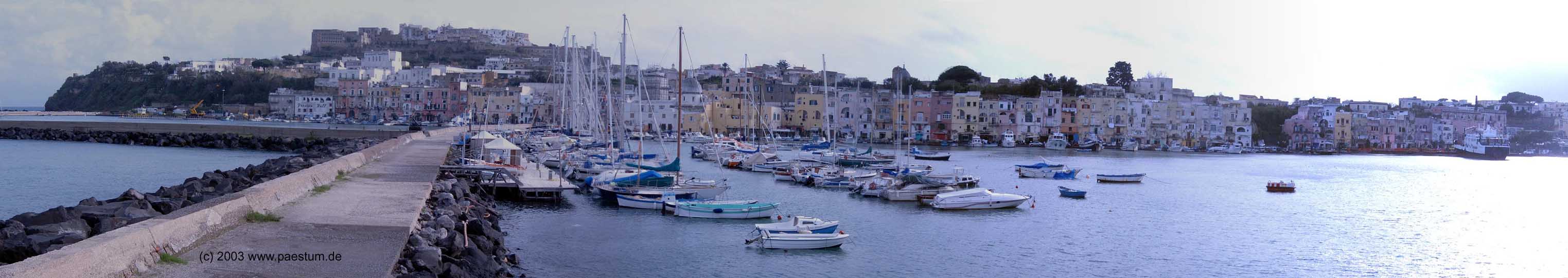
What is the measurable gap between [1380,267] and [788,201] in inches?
468

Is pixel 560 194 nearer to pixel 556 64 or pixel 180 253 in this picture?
pixel 180 253

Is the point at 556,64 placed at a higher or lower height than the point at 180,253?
higher

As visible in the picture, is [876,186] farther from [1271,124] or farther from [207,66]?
[207,66]

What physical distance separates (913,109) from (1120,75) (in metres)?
25.0

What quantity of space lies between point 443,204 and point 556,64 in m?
43.5

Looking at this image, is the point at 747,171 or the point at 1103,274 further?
the point at 747,171

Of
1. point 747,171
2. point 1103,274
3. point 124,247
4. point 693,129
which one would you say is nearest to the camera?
point 124,247

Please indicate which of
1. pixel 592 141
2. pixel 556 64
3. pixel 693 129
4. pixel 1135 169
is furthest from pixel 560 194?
pixel 693 129

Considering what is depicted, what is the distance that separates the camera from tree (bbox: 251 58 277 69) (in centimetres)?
12536

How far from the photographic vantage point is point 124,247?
823 centimetres

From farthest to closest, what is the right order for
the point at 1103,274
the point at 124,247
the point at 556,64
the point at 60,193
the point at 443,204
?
the point at 556,64
the point at 60,193
the point at 443,204
the point at 1103,274
the point at 124,247

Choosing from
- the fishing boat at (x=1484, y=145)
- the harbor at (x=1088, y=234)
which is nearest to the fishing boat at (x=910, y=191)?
the harbor at (x=1088, y=234)

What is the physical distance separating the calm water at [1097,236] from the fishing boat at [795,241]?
0.13 meters

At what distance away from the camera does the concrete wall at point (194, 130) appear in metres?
49.5
